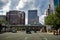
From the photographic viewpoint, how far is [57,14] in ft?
263

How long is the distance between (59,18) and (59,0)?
5454cm

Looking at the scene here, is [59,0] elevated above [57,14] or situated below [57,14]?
above

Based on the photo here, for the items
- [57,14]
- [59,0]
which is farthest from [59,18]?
[59,0]

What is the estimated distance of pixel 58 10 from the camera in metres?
78.5

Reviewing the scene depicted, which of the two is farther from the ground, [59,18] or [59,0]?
[59,0]

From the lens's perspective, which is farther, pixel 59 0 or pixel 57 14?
pixel 59 0

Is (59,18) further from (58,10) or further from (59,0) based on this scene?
(59,0)

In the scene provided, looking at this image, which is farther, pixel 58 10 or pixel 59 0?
pixel 59 0

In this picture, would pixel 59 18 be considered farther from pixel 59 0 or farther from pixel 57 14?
pixel 59 0

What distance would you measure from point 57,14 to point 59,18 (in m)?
3.21

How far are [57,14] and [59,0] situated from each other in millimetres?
56698

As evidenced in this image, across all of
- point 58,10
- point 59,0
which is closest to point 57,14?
point 58,10

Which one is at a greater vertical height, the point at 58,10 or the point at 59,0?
the point at 59,0

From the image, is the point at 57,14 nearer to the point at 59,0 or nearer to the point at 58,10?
the point at 58,10
